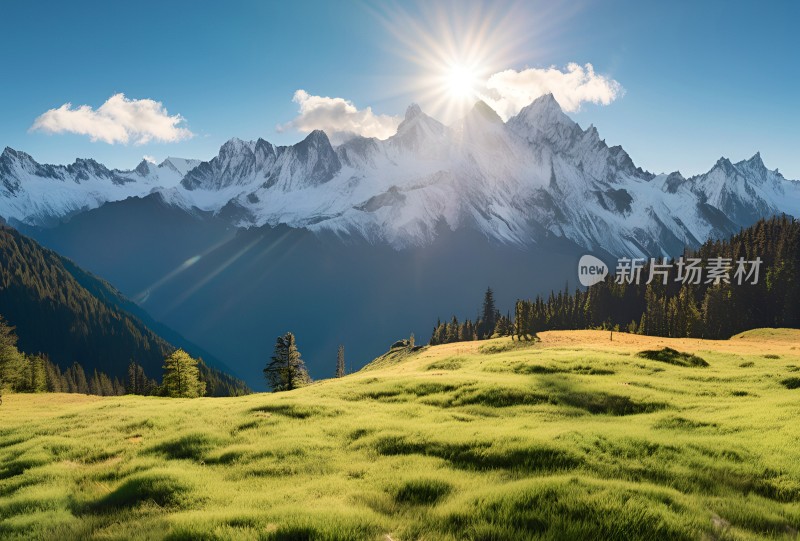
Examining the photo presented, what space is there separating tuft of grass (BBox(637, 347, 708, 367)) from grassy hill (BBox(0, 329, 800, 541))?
691 inches

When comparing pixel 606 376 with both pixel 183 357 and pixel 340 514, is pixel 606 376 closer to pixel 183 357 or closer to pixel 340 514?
pixel 340 514

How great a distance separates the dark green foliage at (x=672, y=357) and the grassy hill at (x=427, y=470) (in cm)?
1761

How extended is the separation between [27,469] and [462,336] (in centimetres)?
18034

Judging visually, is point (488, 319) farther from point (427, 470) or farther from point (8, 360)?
point (427, 470)

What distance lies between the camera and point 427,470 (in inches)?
506

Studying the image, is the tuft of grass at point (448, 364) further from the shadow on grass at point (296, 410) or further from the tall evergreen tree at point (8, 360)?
the tall evergreen tree at point (8, 360)

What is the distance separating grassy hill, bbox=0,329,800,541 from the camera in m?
8.91

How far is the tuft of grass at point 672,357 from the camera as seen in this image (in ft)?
139

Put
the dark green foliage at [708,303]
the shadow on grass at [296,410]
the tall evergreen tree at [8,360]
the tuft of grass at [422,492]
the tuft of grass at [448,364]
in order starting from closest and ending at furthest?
the tuft of grass at [422,492]
the shadow on grass at [296,410]
the tuft of grass at [448,364]
the tall evergreen tree at [8,360]
the dark green foliage at [708,303]

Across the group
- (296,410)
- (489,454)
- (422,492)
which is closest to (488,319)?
(296,410)

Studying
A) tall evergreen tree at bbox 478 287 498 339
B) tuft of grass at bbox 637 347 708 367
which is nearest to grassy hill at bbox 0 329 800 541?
tuft of grass at bbox 637 347 708 367

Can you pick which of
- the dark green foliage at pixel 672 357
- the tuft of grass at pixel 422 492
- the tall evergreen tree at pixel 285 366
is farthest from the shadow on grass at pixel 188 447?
the tall evergreen tree at pixel 285 366

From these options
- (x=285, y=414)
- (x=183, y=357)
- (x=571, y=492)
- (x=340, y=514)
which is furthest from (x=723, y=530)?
(x=183, y=357)

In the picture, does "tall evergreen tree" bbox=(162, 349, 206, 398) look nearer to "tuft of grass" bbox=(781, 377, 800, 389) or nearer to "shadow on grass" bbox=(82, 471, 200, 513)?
"shadow on grass" bbox=(82, 471, 200, 513)
